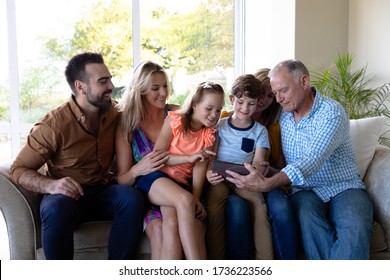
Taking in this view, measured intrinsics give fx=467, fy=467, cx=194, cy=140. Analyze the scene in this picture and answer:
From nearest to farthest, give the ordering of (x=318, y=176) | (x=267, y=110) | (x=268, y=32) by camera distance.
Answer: (x=318, y=176), (x=267, y=110), (x=268, y=32)

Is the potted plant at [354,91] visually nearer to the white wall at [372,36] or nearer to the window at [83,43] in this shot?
the white wall at [372,36]

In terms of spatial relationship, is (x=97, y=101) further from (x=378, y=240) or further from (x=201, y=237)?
(x=378, y=240)

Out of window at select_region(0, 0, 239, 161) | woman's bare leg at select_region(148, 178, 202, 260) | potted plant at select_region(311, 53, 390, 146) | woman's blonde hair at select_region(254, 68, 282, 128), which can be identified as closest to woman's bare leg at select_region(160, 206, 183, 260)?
woman's bare leg at select_region(148, 178, 202, 260)

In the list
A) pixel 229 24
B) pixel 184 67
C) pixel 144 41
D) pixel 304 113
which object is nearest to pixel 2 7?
pixel 144 41

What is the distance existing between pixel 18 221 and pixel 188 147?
2.91 feet

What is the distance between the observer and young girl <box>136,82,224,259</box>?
7.35 feet

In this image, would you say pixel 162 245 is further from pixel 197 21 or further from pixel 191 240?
pixel 197 21

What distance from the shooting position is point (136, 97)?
2436mm

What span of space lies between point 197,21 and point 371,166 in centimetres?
290

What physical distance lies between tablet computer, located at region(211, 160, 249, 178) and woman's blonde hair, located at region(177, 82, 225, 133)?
0.26 meters

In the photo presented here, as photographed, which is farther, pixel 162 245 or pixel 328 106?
pixel 328 106

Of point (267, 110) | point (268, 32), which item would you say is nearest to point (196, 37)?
point (268, 32)

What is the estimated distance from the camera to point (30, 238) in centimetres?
220

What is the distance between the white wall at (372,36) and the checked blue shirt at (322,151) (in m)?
1.97
